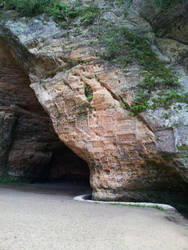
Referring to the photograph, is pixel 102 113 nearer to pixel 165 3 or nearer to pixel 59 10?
pixel 165 3

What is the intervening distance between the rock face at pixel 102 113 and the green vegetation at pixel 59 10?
430mm

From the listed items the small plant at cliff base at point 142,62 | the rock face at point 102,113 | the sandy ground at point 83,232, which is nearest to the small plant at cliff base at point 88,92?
the rock face at point 102,113

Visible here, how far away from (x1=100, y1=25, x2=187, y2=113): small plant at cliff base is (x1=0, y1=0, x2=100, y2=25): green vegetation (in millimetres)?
1071

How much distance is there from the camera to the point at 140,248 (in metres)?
2.83

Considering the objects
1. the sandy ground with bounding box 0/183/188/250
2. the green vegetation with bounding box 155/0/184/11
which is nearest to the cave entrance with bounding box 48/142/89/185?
the green vegetation with bounding box 155/0/184/11

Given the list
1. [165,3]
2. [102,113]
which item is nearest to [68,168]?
[102,113]

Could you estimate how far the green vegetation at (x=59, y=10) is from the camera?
8281 millimetres

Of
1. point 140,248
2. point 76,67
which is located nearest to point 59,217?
point 140,248

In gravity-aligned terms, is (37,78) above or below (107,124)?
above

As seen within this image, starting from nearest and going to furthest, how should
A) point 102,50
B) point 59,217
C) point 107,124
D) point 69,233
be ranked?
point 69,233 < point 59,217 < point 107,124 < point 102,50

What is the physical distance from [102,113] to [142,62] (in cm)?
227

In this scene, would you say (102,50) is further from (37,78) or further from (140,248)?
(140,248)

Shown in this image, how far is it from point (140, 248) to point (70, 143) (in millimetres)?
5376

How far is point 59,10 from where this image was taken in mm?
8695
